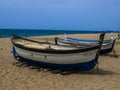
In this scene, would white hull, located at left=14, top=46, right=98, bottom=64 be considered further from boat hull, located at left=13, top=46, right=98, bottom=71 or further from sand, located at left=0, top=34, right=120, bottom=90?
sand, located at left=0, top=34, right=120, bottom=90

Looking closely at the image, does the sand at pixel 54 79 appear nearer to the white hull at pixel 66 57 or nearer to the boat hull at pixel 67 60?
the boat hull at pixel 67 60

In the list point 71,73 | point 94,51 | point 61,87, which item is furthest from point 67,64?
point 61,87

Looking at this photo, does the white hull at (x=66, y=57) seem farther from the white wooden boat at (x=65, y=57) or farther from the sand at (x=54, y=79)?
the sand at (x=54, y=79)

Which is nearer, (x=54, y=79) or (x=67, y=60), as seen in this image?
(x=54, y=79)

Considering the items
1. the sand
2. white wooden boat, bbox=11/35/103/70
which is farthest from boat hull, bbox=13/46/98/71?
the sand

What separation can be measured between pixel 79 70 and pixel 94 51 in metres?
1.16

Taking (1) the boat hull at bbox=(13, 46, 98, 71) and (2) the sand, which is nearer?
(2) the sand

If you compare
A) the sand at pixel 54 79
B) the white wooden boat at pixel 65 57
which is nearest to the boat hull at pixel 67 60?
the white wooden boat at pixel 65 57

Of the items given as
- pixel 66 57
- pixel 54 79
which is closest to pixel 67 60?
pixel 66 57

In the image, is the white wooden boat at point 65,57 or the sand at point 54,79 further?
the white wooden boat at point 65,57

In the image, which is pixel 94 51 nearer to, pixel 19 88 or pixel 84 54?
pixel 84 54

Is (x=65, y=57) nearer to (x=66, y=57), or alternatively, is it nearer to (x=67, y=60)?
(x=66, y=57)

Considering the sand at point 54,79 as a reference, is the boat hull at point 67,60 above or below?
above

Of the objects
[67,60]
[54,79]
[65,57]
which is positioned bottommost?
[54,79]
